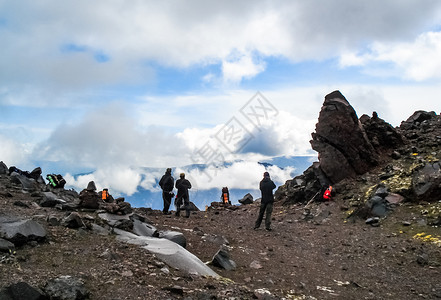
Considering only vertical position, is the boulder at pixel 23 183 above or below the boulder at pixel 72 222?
above

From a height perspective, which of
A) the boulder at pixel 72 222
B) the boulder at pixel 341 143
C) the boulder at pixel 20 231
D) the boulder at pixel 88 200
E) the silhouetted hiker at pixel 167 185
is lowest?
the boulder at pixel 20 231

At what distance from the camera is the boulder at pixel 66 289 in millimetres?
6438

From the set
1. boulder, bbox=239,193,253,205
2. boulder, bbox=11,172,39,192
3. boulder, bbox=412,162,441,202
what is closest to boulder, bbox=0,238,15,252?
boulder, bbox=11,172,39,192

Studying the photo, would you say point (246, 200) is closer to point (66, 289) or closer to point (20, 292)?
point (66, 289)

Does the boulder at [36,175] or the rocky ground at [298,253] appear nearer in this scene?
the rocky ground at [298,253]

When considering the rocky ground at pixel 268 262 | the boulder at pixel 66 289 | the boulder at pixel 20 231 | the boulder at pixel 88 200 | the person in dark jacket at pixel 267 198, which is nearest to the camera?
the boulder at pixel 66 289

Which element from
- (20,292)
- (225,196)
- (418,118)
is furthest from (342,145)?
(20,292)

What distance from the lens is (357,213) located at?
785 inches

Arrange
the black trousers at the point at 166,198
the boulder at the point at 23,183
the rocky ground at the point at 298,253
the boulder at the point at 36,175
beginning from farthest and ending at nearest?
the boulder at the point at 36,175
the black trousers at the point at 166,198
the boulder at the point at 23,183
the rocky ground at the point at 298,253

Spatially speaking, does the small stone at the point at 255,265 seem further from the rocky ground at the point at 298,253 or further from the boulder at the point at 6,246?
the boulder at the point at 6,246

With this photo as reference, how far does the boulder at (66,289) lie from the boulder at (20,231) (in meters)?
2.23

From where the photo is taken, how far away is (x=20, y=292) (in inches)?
239

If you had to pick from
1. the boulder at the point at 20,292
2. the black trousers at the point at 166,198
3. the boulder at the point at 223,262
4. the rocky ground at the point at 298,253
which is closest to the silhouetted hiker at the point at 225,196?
the rocky ground at the point at 298,253

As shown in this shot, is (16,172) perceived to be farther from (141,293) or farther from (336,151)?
(336,151)
